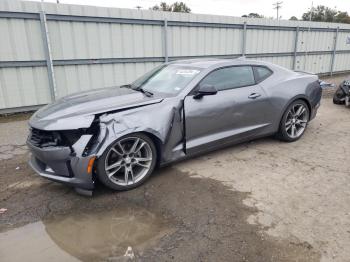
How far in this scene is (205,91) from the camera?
155 inches

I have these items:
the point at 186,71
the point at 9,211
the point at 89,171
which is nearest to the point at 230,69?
the point at 186,71

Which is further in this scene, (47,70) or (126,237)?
(47,70)

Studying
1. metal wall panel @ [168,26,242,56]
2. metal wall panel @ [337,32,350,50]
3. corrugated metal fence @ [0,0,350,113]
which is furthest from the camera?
metal wall panel @ [337,32,350,50]

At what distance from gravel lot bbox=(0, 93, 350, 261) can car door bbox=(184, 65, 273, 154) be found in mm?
409

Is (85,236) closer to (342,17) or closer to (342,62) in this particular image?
(342,62)

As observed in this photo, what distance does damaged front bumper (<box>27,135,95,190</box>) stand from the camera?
319cm

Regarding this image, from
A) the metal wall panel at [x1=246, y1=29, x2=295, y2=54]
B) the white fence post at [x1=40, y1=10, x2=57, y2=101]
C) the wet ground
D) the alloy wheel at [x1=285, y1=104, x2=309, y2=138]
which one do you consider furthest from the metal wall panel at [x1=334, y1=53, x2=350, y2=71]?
the wet ground

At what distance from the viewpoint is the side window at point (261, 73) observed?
4.80 metres

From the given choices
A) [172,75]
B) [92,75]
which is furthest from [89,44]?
[172,75]

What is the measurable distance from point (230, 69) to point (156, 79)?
117 centimetres

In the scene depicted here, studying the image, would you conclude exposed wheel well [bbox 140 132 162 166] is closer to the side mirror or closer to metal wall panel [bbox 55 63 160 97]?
the side mirror

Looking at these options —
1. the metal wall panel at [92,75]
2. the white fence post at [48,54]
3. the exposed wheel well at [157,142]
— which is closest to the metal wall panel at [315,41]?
the metal wall panel at [92,75]

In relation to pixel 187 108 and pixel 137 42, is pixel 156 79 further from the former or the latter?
pixel 137 42

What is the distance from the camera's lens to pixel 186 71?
438 centimetres
